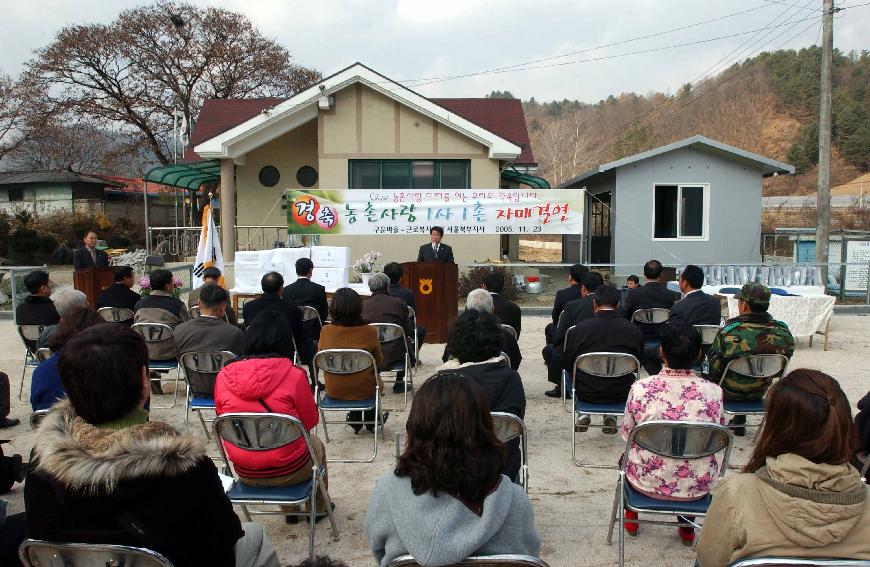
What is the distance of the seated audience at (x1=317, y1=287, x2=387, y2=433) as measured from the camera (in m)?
5.39

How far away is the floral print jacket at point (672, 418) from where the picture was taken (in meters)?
3.52

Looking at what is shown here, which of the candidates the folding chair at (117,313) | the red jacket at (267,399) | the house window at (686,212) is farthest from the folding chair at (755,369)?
the house window at (686,212)

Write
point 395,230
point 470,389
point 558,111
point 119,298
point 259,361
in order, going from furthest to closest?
point 558,111, point 395,230, point 119,298, point 259,361, point 470,389

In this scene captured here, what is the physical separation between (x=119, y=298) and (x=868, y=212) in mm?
31776

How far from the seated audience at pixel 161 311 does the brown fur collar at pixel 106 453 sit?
4618 mm

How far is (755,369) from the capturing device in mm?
5156

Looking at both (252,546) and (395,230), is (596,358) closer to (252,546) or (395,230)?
(252,546)

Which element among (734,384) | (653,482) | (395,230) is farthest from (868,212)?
(653,482)

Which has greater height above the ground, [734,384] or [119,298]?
[119,298]

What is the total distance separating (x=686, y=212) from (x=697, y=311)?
33.7ft

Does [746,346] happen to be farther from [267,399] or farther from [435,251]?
[435,251]

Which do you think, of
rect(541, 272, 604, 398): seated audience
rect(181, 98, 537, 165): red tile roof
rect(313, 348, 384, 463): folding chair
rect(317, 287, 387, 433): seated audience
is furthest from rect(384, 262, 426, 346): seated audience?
rect(181, 98, 537, 165): red tile roof

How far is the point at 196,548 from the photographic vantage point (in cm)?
216

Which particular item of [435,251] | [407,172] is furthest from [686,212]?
[435,251]
